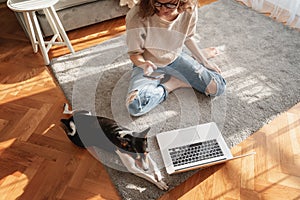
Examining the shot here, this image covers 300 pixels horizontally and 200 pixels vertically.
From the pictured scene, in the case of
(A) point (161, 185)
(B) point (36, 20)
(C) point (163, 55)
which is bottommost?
(A) point (161, 185)

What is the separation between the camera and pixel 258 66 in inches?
57.9

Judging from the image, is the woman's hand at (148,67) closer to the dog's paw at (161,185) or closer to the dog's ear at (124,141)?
the dog's ear at (124,141)

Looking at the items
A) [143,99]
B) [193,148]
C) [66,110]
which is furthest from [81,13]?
[193,148]

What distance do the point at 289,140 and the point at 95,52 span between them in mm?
1138

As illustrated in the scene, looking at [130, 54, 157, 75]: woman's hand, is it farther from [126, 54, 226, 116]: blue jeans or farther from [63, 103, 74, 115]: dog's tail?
→ [63, 103, 74, 115]: dog's tail

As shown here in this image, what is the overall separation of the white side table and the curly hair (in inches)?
23.1

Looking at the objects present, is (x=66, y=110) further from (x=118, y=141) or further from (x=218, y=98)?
(x=218, y=98)

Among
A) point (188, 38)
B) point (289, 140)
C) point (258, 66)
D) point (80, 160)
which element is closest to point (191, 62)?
point (188, 38)

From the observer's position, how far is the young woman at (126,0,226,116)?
1.05 meters

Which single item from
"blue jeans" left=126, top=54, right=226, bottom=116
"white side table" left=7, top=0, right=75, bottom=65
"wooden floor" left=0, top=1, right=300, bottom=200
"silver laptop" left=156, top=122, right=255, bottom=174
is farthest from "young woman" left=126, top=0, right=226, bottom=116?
"white side table" left=7, top=0, right=75, bottom=65

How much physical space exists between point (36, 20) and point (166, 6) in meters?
0.81

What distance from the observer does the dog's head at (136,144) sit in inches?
38.6

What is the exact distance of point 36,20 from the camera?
143cm

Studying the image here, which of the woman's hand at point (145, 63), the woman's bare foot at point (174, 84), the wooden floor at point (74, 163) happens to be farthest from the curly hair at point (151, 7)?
the wooden floor at point (74, 163)
